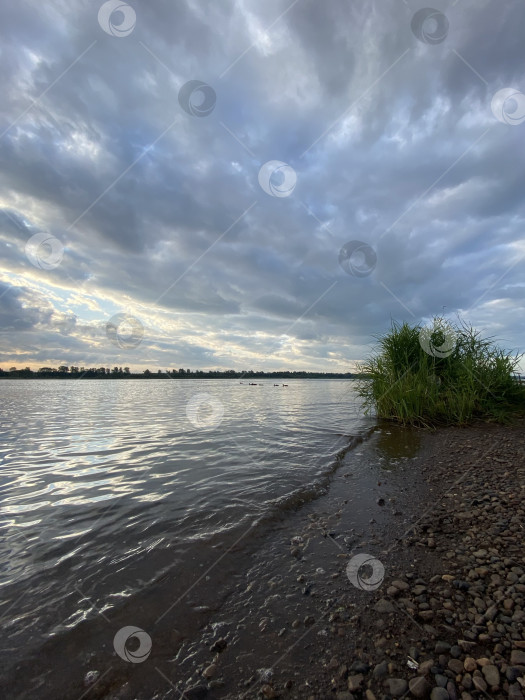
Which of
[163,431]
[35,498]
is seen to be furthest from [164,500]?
[163,431]

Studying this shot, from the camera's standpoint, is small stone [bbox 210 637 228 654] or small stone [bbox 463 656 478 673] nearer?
small stone [bbox 463 656 478 673]

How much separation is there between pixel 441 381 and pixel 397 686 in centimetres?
1254

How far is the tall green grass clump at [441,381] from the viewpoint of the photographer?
39.3 ft

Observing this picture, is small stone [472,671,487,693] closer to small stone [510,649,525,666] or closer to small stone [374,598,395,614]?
small stone [510,649,525,666]

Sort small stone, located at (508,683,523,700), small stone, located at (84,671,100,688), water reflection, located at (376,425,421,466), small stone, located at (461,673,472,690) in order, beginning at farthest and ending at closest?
water reflection, located at (376,425,421,466)
small stone, located at (84,671,100,688)
small stone, located at (461,673,472,690)
small stone, located at (508,683,523,700)

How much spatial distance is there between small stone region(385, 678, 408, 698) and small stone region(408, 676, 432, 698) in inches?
1.5

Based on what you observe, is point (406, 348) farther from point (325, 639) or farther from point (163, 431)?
point (325, 639)

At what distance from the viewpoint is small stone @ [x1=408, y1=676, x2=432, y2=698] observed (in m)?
1.99

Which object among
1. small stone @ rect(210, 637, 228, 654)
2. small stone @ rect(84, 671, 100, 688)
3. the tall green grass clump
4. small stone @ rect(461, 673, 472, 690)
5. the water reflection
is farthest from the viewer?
the tall green grass clump

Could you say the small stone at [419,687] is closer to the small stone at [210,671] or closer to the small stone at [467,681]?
the small stone at [467,681]

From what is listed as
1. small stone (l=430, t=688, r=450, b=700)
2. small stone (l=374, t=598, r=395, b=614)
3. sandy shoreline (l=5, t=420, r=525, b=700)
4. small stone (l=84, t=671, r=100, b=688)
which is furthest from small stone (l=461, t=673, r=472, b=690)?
small stone (l=84, t=671, r=100, b=688)

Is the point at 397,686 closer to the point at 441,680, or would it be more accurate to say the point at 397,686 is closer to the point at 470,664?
the point at 441,680

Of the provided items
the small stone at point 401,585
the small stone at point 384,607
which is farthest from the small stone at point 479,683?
the small stone at point 401,585

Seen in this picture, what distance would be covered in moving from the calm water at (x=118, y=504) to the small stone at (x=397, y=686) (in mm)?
2345
